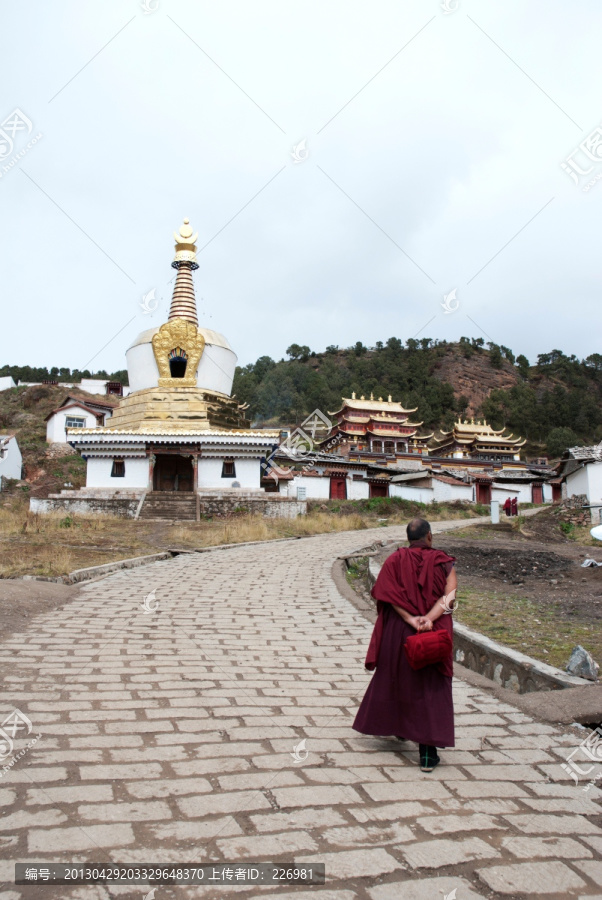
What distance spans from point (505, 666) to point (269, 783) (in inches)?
137

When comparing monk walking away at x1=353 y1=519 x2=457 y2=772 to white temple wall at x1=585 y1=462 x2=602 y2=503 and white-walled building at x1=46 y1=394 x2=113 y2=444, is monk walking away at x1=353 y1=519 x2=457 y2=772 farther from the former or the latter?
white-walled building at x1=46 y1=394 x2=113 y2=444

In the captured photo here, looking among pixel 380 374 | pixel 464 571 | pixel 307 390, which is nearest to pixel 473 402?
pixel 380 374

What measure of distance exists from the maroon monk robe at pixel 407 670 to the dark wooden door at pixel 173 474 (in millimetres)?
25246

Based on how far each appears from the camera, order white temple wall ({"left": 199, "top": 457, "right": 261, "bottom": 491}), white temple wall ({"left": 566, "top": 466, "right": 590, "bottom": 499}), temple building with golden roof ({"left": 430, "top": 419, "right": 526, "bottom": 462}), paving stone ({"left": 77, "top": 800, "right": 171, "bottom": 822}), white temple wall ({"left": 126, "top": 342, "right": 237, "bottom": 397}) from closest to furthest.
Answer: paving stone ({"left": 77, "top": 800, "right": 171, "bottom": 822}), white temple wall ({"left": 199, "top": 457, "right": 261, "bottom": 491}), white temple wall ({"left": 126, "top": 342, "right": 237, "bottom": 397}), white temple wall ({"left": 566, "top": 466, "right": 590, "bottom": 499}), temple building with golden roof ({"left": 430, "top": 419, "right": 526, "bottom": 462})

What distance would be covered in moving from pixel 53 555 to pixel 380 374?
88.3 metres

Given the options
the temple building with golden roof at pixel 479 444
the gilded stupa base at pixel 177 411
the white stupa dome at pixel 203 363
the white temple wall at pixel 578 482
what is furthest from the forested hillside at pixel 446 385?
the gilded stupa base at pixel 177 411

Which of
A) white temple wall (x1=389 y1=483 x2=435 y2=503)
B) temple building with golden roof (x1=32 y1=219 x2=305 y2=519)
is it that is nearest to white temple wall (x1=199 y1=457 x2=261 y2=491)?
temple building with golden roof (x1=32 y1=219 x2=305 y2=519)

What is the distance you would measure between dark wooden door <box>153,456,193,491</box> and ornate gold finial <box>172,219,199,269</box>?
443 inches

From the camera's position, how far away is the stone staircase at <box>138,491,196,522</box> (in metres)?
24.3

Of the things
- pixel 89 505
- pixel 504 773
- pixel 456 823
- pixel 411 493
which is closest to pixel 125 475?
→ pixel 89 505

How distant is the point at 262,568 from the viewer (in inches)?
532

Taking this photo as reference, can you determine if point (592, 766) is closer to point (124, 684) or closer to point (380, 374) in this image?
point (124, 684)

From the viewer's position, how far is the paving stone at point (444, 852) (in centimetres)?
288

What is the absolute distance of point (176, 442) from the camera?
2756 cm
